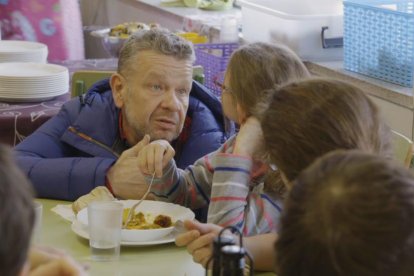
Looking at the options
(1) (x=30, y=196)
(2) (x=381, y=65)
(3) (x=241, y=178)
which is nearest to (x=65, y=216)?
(3) (x=241, y=178)

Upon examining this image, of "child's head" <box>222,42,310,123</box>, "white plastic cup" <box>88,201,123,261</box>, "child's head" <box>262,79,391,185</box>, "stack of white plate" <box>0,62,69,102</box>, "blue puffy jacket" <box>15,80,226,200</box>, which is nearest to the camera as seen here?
"child's head" <box>262,79,391,185</box>

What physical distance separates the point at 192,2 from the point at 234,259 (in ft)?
12.0

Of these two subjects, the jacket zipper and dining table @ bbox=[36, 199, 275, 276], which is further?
the jacket zipper

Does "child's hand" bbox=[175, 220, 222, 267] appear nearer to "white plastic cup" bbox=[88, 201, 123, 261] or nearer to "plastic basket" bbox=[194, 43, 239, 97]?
"white plastic cup" bbox=[88, 201, 123, 261]

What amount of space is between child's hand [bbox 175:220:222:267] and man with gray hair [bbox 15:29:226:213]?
58 centimetres

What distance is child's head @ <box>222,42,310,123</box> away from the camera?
1.93 m

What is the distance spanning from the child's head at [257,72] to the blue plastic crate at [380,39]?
1019 mm

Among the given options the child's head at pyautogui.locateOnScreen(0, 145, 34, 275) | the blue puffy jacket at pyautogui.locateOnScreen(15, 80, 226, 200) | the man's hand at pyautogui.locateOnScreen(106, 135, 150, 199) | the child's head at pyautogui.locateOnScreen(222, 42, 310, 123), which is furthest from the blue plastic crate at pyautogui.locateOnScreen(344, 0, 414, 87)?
the child's head at pyautogui.locateOnScreen(0, 145, 34, 275)

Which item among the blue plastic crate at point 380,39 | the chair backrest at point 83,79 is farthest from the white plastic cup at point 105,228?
the blue plastic crate at point 380,39

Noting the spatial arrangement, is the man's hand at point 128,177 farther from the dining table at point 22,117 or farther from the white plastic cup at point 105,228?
the dining table at point 22,117

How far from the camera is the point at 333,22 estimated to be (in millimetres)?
3428

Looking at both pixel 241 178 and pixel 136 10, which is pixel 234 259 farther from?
pixel 136 10

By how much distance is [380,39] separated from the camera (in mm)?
3012

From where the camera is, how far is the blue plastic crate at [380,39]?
9.51 ft
